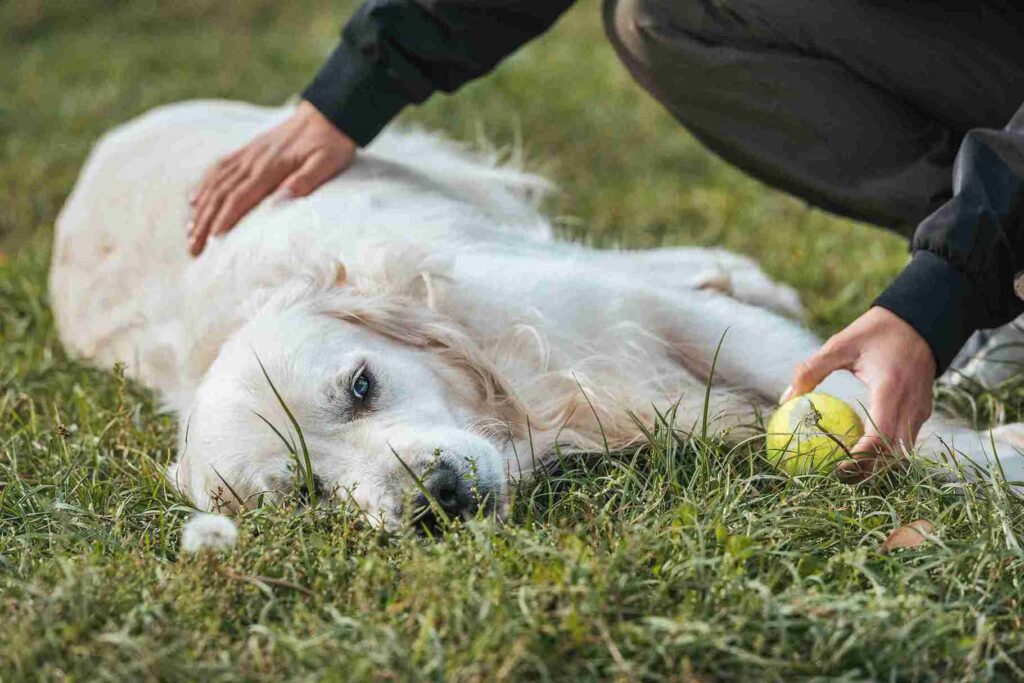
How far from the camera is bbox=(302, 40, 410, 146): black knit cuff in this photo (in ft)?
10.9

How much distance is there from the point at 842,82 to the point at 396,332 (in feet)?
4.51

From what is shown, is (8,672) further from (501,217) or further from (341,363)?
(501,217)

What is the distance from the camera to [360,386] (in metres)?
2.57

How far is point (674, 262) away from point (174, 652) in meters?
2.49

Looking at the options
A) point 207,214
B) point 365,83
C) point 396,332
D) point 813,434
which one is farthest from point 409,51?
point 813,434

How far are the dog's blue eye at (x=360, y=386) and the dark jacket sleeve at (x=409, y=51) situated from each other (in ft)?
3.59

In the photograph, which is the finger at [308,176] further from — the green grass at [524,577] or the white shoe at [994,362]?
the white shoe at [994,362]

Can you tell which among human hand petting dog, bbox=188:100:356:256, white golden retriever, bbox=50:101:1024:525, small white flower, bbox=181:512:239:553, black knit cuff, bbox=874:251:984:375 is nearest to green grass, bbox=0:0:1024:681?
small white flower, bbox=181:512:239:553

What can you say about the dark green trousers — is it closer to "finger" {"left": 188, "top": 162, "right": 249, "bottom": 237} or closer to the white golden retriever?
the white golden retriever

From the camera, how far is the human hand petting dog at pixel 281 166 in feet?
11.3

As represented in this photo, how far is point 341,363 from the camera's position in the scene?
259cm

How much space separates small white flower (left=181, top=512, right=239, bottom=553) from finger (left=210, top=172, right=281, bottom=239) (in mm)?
1631

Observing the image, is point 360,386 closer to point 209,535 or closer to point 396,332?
point 396,332

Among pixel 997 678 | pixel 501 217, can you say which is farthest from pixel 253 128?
pixel 997 678
